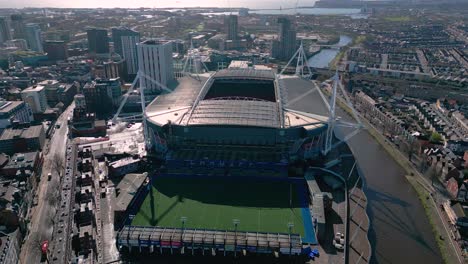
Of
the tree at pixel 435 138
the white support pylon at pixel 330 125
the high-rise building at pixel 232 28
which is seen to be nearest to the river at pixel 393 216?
the white support pylon at pixel 330 125

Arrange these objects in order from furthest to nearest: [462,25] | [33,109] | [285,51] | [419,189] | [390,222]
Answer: [462,25] → [285,51] → [33,109] → [419,189] → [390,222]

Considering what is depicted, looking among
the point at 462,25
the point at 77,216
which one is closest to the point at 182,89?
the point at 77,216

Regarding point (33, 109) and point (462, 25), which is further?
point (462, 25)

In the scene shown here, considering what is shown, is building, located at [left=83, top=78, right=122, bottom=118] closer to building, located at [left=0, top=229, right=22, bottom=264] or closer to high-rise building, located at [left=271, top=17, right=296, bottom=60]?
building, located at [left=0, top=229, right=22, bottom=264]

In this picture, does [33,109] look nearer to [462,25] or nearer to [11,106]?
[11,106]

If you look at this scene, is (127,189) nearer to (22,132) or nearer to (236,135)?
(236,135)

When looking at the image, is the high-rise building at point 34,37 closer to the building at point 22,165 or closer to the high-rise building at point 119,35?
the high-rise building at point 119,35
